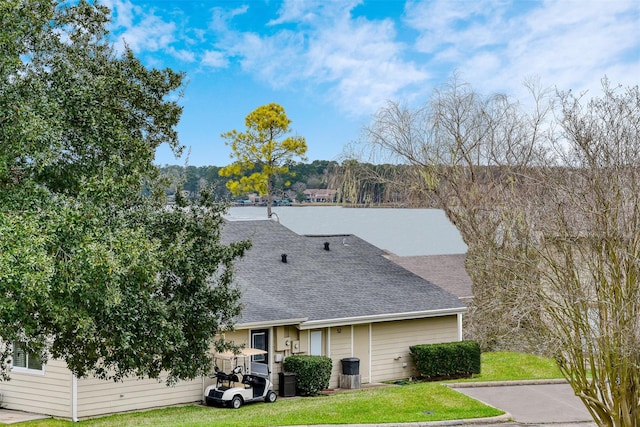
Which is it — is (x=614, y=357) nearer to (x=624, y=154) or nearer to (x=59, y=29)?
(x=624, y=154)

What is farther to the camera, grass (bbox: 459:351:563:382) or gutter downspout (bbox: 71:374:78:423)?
grass (bbox: 459:351:563:382)

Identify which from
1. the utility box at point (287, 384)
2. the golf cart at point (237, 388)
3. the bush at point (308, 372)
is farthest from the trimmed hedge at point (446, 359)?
the golf cart at point (237, 388)

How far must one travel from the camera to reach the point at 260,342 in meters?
19.8

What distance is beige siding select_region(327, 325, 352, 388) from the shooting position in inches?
832

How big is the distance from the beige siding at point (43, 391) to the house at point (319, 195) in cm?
1837

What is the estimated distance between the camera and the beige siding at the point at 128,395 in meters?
16.7

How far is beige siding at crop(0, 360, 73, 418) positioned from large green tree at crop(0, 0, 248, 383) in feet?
19.1

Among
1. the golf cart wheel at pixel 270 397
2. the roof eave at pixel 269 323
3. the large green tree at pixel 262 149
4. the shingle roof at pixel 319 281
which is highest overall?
the large green tree at pixel 262 149

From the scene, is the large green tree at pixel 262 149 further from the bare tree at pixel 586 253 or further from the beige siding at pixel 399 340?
the bare tree at pixel 586 253

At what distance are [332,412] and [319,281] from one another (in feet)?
27.1

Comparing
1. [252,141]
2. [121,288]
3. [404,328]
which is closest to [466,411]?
[404,328]

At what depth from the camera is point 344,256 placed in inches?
1048

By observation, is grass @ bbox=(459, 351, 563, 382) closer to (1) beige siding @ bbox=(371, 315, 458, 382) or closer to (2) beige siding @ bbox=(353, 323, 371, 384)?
(1) beige siding @ bbox=(371, 315, 458, 382)

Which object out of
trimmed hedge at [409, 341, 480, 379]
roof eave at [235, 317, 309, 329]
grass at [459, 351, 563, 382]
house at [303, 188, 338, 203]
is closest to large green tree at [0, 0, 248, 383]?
roof eave at [235, 317, 309, 329]
